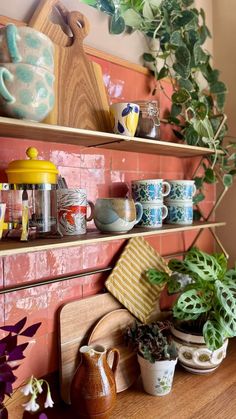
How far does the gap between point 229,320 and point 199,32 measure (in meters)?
1.11

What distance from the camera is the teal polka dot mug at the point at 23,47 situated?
717 millimetres

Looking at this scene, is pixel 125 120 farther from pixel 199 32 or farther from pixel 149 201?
pixel 199 32

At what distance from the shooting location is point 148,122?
1093 mm

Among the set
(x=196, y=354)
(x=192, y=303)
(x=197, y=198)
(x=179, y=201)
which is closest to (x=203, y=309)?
(x=192, y=303)

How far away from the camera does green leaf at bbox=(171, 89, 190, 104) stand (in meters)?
1.26

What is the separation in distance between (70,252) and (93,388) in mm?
384

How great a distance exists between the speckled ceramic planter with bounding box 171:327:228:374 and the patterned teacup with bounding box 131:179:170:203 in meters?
0.46

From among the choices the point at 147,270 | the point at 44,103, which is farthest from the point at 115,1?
the point at 147,270

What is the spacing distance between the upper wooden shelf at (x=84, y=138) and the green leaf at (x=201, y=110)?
13 cm

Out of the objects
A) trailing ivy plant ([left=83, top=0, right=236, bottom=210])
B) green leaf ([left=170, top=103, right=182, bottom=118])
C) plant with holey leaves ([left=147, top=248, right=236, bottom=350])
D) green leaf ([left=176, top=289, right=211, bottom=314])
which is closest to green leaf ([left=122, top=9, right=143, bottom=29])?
trailing ivy plant ([left=83, top=0, right=236, bottom=210])

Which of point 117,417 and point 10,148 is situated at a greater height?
point 10,148

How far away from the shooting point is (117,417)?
928 millimetres

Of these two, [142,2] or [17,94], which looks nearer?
[17,94]

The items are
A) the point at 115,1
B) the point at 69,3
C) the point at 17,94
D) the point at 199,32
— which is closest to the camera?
the point at 17,94
